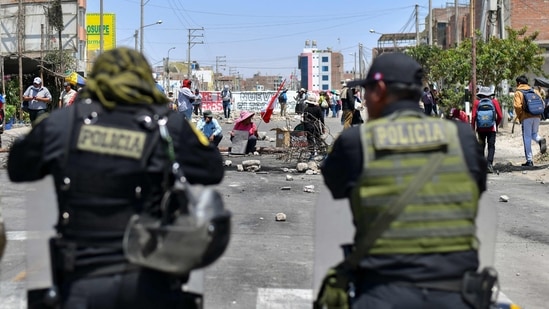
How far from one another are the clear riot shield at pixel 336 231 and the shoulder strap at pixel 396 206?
0.34 meters

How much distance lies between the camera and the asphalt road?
11.1ft

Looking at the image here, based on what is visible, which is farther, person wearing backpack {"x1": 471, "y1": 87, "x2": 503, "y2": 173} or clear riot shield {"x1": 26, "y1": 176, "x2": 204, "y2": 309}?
person wearing backpack {"x1": 471, "y1": 87, "x2": 503, "y2": 173}

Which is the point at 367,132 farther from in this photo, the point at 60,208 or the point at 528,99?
the point at 528,99

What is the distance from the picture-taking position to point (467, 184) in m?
2.94

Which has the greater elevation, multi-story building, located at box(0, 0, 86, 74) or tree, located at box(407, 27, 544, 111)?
multi-story building, located at box(0, 0, 86, 74)

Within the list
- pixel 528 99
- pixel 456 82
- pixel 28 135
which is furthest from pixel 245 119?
pixel 28 135

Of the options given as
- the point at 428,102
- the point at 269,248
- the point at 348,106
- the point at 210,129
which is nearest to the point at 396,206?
the point at 269,248

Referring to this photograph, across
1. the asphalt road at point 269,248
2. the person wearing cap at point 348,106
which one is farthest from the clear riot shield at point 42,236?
the person wearing cap at point 348,106

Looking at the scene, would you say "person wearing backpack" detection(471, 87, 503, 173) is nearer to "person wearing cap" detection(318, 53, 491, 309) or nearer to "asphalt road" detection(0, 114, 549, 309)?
"asphalt road" detection(0, 114, 549, 309)

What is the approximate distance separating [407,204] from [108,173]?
1124 mm

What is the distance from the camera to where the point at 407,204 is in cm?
285

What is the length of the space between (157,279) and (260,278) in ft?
12.7

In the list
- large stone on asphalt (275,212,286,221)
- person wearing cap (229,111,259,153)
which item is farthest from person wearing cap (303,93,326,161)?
large stone on asphalt (275,212,286,221)

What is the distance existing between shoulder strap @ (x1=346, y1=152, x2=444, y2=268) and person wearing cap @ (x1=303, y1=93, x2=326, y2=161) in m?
12.8
